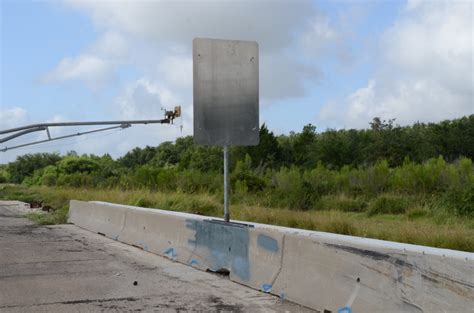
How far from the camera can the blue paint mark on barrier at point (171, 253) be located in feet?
35.5

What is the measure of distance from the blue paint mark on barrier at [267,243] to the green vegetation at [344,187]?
10.1ft

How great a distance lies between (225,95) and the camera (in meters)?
9.59

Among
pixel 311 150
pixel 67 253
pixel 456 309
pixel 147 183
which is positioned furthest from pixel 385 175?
pixel 311 150

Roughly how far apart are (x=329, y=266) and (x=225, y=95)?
12.7ft

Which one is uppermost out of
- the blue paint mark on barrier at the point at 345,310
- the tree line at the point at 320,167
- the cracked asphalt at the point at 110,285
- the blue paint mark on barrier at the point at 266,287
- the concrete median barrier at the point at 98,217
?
the tree line at the point at 320,167

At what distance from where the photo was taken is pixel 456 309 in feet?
16.7

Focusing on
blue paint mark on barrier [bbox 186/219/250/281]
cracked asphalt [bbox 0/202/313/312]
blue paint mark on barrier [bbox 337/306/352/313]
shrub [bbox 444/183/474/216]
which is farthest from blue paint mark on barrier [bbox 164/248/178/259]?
shrub [bbox 444/183/474/216]

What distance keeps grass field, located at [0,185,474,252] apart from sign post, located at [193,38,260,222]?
332 centimetres

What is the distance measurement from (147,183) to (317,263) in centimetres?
2466

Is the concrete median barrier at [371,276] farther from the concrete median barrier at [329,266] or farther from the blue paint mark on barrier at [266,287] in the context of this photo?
the blue paint mark on barrier at [266,287]

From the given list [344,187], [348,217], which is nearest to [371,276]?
[348,217]

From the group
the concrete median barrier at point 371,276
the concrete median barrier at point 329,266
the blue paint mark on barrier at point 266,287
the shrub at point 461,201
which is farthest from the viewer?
Result: the shrub at point 461,201

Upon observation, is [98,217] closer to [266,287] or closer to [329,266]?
[266,287]

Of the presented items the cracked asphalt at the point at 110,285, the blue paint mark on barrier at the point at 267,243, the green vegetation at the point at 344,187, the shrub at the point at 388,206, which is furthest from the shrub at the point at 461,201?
the blue paint mark on barrier at the point at 267,243
